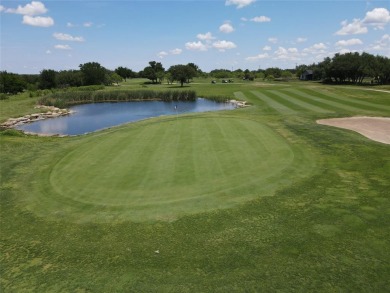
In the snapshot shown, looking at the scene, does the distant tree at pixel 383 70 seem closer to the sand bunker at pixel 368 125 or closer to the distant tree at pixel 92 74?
the sand bunker at pixel 368 125

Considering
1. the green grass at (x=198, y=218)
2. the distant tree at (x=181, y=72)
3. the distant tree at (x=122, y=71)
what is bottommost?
the green grass at (x=198, y=218)

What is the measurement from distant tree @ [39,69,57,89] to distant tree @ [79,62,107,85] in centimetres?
1328

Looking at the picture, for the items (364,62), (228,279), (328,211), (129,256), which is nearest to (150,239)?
(129,256)

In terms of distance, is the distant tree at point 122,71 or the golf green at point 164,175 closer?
the golf green at point 164,175

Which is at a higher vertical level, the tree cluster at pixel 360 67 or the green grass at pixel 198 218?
the tree cluster at pixel 360 67

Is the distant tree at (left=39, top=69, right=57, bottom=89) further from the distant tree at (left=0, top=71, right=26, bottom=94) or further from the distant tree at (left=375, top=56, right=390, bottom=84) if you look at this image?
the distant tree at (left=375, top=56, right=390, bottom=84)

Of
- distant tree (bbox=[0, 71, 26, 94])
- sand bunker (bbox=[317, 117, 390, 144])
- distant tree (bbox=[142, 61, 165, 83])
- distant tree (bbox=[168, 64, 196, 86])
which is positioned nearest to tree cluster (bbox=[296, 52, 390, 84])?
distant tree (bbox=[168, 64, 196, 86])

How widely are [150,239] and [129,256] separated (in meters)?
1.00

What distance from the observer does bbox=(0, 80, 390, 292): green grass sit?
27.5ft

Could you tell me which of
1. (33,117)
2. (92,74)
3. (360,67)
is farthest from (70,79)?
(360,67)

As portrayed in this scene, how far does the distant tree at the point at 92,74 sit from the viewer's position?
12544 centimetres

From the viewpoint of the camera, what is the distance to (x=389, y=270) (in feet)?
27.3

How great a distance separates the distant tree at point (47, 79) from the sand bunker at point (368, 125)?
105 meters

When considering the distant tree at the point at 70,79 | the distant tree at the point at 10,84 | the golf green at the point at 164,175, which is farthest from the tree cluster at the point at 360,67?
the distant tree at the point at 10,84
